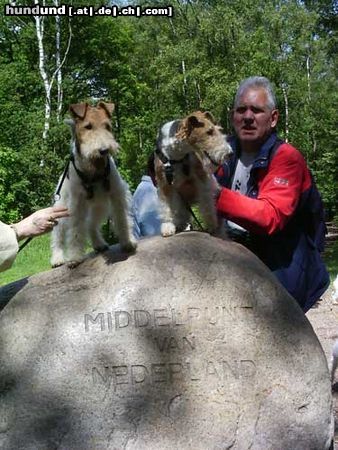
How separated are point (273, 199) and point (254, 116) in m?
0.63

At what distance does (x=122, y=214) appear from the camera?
13.5 ft

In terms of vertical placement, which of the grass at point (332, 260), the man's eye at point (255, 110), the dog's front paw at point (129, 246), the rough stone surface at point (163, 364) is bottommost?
the grass at point (332, 260)

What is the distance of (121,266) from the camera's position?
414 centimetres

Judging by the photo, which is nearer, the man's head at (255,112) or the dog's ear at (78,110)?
the dog's ear at (78,110)

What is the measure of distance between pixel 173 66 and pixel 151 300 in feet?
92.6

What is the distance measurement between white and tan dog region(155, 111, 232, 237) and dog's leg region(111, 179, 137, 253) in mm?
291

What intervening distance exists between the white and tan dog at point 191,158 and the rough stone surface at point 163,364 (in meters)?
0.42

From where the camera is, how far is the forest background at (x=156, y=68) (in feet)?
92.0

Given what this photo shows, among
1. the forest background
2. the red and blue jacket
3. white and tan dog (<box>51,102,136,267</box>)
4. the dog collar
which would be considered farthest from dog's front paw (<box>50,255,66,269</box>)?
the forest background

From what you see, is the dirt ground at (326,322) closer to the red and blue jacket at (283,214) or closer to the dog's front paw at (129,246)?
the red and blue jacket at (283,214)

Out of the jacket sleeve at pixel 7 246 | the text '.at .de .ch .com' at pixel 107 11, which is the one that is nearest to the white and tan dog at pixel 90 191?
the jacket sleeve at pixel 7 246

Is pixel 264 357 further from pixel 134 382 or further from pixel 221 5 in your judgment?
pixel 221 5

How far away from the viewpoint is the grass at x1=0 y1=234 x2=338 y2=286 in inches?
544

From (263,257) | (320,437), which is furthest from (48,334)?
(320,437)
